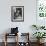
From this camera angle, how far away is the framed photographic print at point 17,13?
6.46 m

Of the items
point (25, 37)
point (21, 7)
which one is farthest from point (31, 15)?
point (25, 37)

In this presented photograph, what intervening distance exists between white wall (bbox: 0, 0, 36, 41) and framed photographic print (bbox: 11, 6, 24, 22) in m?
0.13

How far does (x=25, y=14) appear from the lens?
6496 millimetres

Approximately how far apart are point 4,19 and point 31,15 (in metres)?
1.19

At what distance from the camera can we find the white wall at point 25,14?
6.45 metres


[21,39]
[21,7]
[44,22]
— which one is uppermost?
[21,7]

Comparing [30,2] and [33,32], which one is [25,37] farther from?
[30,2]

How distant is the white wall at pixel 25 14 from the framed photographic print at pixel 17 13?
0.43 ft

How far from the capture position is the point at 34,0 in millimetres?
6445

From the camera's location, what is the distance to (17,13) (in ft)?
21.3

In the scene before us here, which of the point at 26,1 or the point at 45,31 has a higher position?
the point at 26,1

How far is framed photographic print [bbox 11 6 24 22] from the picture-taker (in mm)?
6465

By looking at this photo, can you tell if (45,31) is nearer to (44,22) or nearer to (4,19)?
(44,22)

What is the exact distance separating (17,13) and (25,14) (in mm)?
350
